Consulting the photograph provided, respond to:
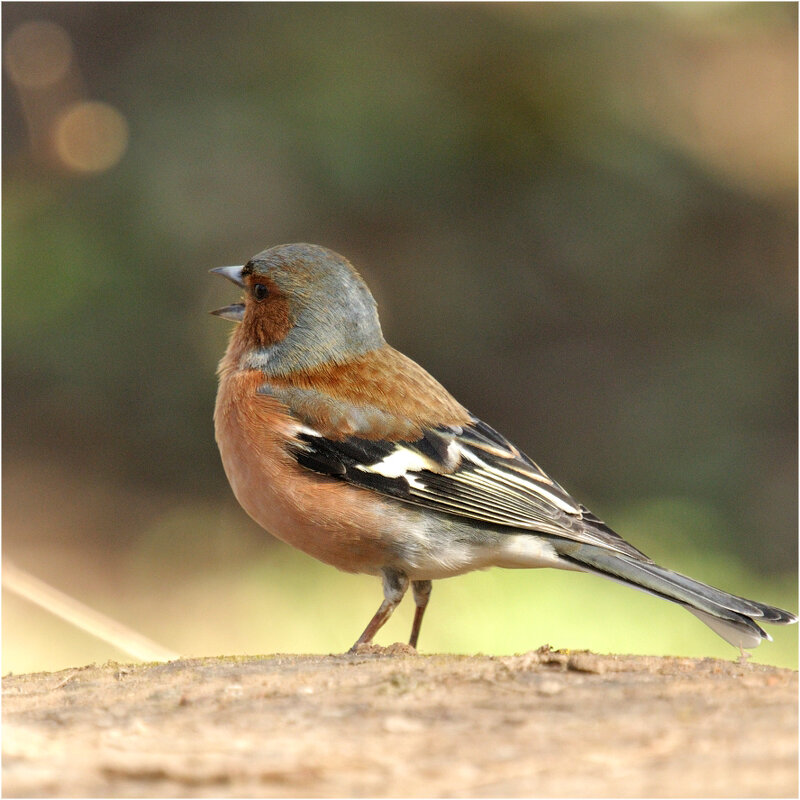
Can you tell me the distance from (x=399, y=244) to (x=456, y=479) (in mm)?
6824

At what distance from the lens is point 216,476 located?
1027 cm

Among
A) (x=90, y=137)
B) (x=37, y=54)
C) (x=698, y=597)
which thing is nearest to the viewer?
(x=698, y=597)

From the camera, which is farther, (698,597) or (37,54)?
(37,54)

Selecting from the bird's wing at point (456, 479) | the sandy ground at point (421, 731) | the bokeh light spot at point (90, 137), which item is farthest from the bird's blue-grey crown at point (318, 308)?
the bokeh light spot at point (90, 137)

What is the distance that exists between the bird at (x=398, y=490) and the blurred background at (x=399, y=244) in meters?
4.14

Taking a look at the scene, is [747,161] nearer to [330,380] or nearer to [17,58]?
[17,58]

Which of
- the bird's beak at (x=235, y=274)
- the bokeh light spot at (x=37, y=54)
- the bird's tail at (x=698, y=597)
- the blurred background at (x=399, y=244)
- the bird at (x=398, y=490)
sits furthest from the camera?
the bokeh light spot at (x=37, y=54)

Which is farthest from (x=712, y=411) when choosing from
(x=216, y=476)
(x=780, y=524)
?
(x=216, y=476)

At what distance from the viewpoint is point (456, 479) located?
15.0 feet

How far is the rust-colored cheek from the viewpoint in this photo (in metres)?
5.14

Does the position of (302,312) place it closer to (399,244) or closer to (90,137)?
(399,244)

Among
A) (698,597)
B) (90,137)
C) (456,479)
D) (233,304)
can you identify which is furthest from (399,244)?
(698,597)

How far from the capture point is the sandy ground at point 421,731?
2.41 m

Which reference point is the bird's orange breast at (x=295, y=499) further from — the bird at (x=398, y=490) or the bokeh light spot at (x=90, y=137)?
the bokeh light spot at (x=90, y=137)
